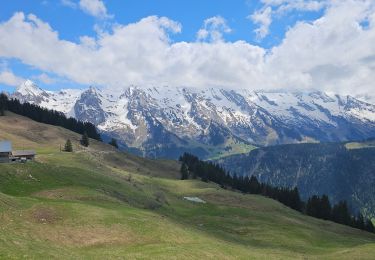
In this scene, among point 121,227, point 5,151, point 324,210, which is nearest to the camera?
point 121,227

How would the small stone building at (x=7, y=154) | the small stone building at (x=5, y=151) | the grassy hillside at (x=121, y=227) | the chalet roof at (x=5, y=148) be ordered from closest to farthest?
1. the grassy hillside at (x=121, y=227)
2. the small stone building at (x=7, y=154)
3. the small stone building at (x=5, y=151)
4. the chalet roof at (x=5, y=148)

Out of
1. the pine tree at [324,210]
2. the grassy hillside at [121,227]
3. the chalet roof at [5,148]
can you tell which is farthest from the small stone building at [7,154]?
the pine tree at [324,210]

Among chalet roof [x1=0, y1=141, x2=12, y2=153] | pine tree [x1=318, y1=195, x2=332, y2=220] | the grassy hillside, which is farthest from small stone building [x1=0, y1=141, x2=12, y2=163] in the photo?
pine tree [x1=318, y1=195, x2=332, y2=220]

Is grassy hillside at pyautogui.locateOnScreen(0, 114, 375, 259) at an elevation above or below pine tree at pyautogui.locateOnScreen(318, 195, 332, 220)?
below

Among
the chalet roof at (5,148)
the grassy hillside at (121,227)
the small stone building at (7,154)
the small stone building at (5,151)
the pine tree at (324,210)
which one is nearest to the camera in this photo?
the grassy hillside at (121,227)

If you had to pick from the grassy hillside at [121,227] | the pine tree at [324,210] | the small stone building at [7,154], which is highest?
the pine tree at [324,210]

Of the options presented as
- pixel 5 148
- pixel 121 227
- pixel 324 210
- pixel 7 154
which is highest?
pixel 324 210

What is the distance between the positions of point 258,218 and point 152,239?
56011 mm

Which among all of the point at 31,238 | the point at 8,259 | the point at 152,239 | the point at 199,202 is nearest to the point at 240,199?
the point at 199,202

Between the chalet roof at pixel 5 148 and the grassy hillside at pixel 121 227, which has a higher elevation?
the chalet roof at pixel 5 148

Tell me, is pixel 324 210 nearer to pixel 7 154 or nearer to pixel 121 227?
pixel 7 154

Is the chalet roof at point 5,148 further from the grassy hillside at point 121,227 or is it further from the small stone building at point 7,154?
the grassy hillside at point 121,227

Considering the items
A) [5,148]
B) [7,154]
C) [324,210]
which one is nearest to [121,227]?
[5,148]

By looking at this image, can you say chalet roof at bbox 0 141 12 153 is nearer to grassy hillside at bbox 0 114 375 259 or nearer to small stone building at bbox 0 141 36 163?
small stone building at bbox 0 141 36 163
